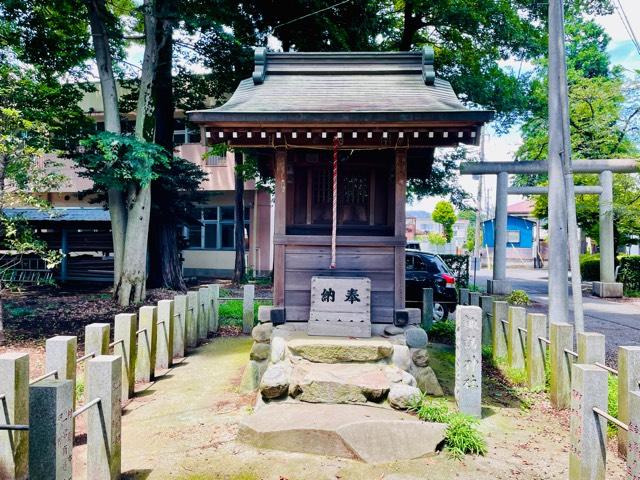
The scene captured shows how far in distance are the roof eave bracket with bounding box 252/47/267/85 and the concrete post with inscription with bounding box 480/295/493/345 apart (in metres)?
5.86

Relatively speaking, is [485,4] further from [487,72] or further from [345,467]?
[345,467]

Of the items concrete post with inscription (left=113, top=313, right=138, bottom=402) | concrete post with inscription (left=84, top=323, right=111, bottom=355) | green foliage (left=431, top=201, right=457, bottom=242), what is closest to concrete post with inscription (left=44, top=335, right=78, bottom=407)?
concrete post with inscription (left=84, top=323, right=111, bottom=355)

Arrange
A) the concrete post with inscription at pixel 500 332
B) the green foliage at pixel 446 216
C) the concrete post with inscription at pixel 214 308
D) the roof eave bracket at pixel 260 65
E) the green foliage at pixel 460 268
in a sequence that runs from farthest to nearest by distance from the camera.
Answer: the green foliage at pixel 446 216, the green foliage at pixel 460 268, the concrete post with inscription at pixel 214 308, the roof eave bracket at pixel 260 65, the concrete post with inscription at pixel 500 332

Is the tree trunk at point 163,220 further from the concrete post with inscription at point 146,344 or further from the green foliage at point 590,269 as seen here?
the green foliage at point 590,269

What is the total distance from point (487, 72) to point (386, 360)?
43.2 feet

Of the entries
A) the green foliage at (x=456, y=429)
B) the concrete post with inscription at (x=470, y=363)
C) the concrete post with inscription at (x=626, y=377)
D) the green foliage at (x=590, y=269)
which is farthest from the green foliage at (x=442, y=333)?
the green foliage at (x=590, y=269)

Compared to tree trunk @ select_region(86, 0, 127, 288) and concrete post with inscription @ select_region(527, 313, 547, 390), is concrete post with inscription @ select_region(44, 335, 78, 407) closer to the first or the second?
concrete post with inscription @ select_region(527, 313, 547, 390)

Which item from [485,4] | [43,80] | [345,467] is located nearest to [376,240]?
[345,467]

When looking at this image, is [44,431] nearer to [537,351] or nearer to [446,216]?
[537,351]

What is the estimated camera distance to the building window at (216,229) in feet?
75.5

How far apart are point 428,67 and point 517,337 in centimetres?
481

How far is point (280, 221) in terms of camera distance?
665 centimetres

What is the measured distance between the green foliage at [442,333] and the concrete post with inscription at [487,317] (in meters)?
0.83

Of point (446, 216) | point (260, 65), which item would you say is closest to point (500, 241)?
point (260, 65)
